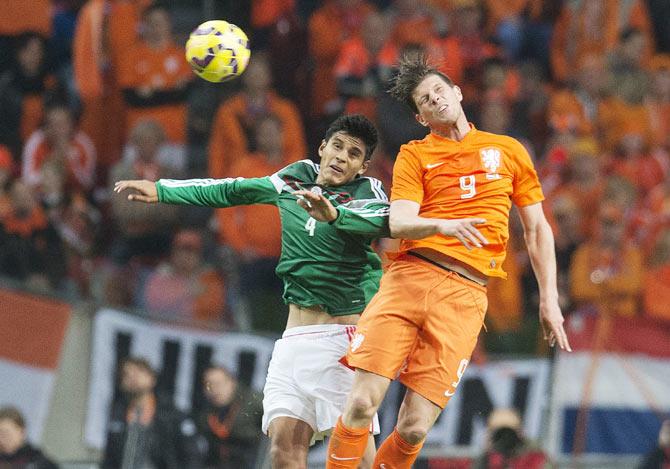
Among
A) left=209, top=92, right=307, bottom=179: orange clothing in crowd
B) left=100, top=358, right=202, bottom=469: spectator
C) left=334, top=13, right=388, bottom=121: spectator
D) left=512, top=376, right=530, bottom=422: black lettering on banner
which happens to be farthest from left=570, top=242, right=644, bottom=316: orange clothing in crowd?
left=100, top=358, right=202, bottom=469: spectator

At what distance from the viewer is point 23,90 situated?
10.3 meters

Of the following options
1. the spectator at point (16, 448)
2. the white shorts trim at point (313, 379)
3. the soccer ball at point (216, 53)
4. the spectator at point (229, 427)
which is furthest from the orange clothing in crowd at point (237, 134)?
the white shorts trim at point (313, 379)

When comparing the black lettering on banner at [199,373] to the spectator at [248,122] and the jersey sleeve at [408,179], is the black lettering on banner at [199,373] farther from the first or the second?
the jersey sleeve at [408,179]

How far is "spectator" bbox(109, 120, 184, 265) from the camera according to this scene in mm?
9969

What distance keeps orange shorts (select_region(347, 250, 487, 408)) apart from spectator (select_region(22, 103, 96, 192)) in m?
5.08

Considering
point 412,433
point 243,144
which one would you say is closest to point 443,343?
point 412,433

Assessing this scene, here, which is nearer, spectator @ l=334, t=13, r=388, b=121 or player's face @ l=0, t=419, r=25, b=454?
player's face @ l=0, t=419, r=25, b=454

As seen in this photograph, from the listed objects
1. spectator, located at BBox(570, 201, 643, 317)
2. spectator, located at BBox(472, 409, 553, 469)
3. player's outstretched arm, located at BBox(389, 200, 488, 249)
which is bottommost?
spectator, located at BBox(472, 409, 553, 469)

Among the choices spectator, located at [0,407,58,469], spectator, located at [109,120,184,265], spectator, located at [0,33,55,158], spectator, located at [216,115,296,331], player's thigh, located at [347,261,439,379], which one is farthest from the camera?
spectator, located at [0,33,55,158]

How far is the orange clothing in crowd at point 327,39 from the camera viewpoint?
35.3 ft

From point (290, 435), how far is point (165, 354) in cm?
406

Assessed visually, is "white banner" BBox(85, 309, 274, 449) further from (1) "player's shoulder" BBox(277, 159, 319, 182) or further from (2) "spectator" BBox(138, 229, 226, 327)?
(1) "player's shoulder" BBox(277, 159, 319, 182)

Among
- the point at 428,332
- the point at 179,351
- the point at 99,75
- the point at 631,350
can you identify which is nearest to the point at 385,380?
the point at 428,332

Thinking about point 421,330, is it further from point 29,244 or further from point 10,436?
point 29,244
